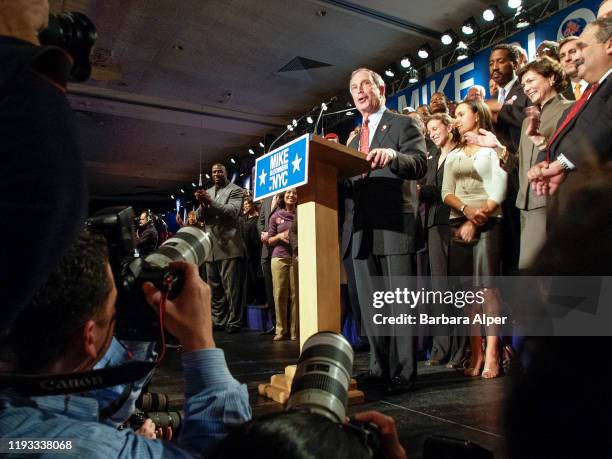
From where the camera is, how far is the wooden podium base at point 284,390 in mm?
2100

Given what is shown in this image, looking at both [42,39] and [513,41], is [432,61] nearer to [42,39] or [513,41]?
[513,41]

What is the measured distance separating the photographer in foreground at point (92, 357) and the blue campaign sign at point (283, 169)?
112 cm

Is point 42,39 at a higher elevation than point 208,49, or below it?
below

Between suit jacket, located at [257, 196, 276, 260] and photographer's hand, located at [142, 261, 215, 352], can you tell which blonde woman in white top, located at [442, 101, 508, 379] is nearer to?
photographer's hand, located at [142, 261, 215, 352]

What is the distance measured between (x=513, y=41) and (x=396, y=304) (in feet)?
13.0

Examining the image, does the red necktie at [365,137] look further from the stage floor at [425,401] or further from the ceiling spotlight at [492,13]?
the ceiling spotlight at [492,13]

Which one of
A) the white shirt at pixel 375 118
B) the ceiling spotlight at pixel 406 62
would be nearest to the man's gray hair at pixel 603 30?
the white shirt at pixel 375 118

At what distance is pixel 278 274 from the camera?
16.7 feet

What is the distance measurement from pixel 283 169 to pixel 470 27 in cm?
431

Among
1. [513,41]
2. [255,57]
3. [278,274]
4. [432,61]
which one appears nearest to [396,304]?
[278,274]

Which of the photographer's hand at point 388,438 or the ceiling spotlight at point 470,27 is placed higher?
the ceiling spotlight at point 470,27

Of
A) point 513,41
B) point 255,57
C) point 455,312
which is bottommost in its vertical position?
point 455,312

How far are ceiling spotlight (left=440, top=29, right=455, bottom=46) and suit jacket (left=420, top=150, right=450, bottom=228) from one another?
2.73 meters

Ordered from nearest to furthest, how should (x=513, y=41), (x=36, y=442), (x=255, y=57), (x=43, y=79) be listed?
1. (x=43, y=79)
2. (x=36, y=442)
3. (x=513, y=41)
4. (x=255, y=57)
